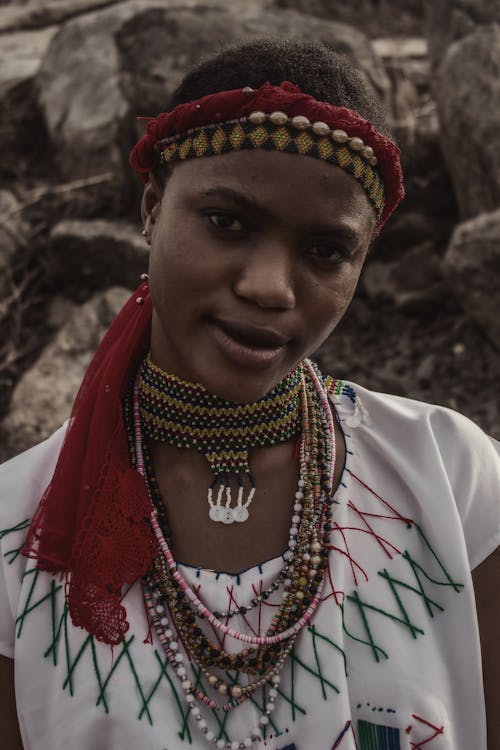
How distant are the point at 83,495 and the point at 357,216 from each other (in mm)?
818

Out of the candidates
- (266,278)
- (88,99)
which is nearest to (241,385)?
(266,278)

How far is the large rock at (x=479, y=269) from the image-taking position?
3527 millimetres

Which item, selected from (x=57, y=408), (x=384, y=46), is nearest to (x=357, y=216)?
(x=57, y=408)

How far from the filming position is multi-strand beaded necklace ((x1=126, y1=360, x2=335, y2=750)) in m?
1.47

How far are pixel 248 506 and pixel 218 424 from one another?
0.20m

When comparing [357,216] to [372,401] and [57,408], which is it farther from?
[57,408]

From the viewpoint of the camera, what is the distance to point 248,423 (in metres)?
1.61

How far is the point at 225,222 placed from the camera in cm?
135

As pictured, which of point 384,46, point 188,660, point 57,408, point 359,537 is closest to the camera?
point 188,660

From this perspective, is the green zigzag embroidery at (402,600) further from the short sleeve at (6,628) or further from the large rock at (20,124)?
the large rock at (20,124)

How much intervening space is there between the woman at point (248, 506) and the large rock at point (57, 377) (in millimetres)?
1694

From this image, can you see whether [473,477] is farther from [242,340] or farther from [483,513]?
[242,340]

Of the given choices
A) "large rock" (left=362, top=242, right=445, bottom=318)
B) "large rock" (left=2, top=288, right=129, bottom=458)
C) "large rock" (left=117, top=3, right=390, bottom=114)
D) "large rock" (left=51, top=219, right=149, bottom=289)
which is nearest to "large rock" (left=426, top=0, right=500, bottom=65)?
"large rock" (left=117, top=3, right=390, bottom=114)

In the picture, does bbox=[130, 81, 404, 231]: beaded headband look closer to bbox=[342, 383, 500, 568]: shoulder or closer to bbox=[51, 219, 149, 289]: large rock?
bbox=[342, 383, 500, 568]: shoulder
